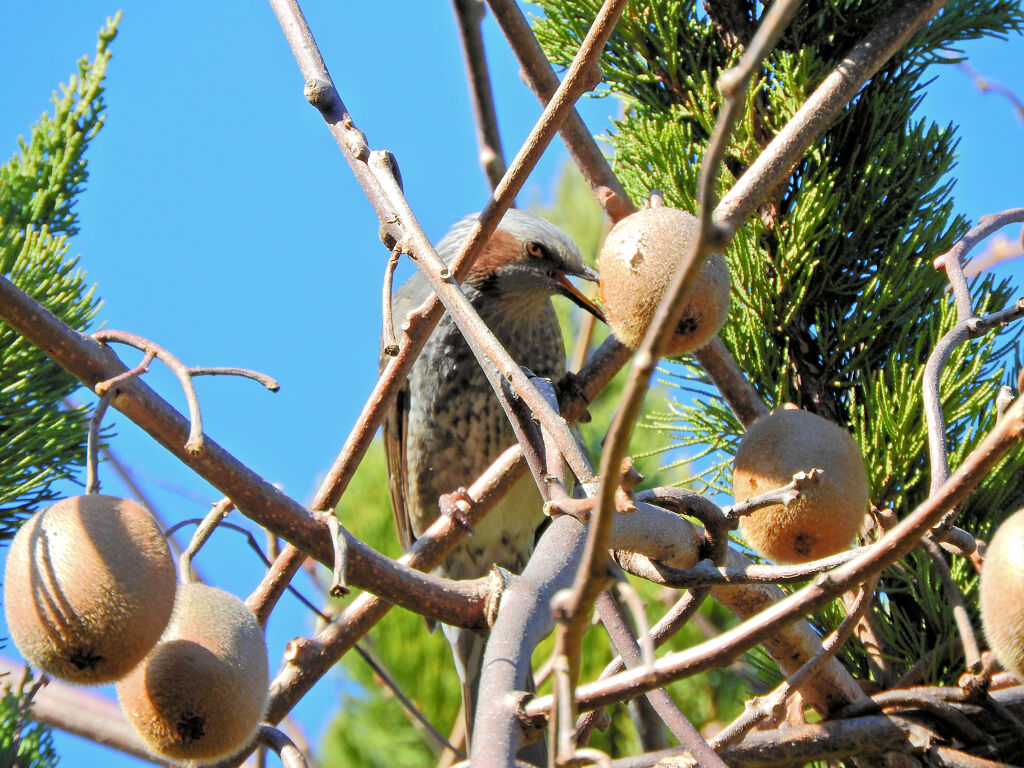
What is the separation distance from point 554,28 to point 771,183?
117 cm

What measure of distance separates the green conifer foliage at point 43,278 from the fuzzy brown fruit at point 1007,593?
156 centimetres

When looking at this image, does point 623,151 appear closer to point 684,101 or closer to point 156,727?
point 684,101

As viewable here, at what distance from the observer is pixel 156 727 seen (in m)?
1.16

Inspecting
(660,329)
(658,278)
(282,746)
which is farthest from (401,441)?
(660,329)

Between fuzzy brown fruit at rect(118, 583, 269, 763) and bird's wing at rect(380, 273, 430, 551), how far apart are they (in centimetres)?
211

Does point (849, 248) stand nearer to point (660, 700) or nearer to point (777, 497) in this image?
point (777, 497)

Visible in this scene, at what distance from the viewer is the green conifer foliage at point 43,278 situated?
192 centimetres

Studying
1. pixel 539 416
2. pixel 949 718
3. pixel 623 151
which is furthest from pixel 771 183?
pixel 623 151

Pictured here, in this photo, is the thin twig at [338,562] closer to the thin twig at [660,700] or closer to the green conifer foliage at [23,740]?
the thin twig at [660,700]

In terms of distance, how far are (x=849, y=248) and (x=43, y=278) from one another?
57.9 inches

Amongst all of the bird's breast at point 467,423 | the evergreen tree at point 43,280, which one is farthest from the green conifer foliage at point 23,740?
the bird's breast at point 467,423

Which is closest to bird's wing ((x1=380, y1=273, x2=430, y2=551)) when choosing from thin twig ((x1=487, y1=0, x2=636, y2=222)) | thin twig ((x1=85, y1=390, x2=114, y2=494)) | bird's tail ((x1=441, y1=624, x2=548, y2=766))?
bird's tail ((x1=441, y1=624, x2=548, y2=766))

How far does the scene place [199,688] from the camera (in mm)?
1147

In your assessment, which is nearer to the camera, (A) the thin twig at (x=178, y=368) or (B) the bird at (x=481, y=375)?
(A) the thin twig at (x=178, y=368)
